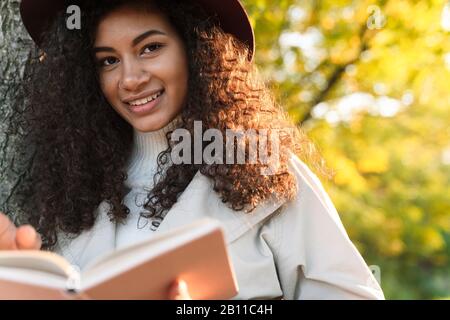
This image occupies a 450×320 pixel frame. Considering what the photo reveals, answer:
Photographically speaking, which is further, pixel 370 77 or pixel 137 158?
pixel 370 77

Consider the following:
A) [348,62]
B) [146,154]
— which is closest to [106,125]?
[146,154]

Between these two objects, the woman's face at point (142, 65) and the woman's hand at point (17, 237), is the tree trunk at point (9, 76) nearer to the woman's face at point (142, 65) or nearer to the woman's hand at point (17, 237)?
the woman's face at point (142, 65)

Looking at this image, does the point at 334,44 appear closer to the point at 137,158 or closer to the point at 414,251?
the point at 137,158

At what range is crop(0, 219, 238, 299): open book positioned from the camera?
1.51 metres

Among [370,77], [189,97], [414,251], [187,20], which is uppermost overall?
[370,77]

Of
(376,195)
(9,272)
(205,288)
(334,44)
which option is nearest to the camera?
(9,272)

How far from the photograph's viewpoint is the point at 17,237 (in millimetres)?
1847

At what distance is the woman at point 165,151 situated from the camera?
218 cm

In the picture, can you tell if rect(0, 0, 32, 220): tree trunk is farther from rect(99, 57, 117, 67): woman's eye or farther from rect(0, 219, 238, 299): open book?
rect(0, 219, 238, 299): open book

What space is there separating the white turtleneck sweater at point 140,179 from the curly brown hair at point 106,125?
3 cm

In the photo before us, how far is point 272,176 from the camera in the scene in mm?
2242

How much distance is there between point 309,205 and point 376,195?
729cm

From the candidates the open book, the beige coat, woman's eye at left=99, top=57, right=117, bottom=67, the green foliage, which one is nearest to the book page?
the open book

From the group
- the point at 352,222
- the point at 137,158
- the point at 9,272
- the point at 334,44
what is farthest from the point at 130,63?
the point at 352,222
